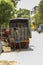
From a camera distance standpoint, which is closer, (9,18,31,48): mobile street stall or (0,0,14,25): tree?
(9,18,31,48): mobile street stall

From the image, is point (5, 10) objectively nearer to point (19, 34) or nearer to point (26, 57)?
point (19, 34)

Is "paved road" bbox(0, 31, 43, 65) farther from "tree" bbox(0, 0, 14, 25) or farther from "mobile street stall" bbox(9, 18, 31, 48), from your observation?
"tree" bbox(0, 0, 14, 25)

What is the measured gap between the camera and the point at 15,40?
899 inches

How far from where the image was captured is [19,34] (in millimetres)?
23438

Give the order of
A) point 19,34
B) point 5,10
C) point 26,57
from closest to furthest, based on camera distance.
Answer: point 26,57
point 19,34
point 5,10

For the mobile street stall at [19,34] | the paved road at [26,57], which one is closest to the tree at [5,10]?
the mobile street stall at [19,34]

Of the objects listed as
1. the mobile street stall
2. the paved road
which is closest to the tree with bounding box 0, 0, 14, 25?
the mobile street stall

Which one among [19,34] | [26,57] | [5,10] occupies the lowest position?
[26,57]

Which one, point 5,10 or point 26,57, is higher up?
point 5,10

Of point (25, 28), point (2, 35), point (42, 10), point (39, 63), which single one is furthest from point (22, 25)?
point (42, 10)

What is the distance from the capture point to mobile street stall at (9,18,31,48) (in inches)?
904

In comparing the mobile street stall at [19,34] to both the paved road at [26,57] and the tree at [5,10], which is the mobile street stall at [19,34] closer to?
the tree at [5,10]

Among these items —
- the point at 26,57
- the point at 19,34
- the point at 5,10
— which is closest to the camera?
the point at 26,57

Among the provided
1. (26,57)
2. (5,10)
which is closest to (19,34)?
(5,10)
